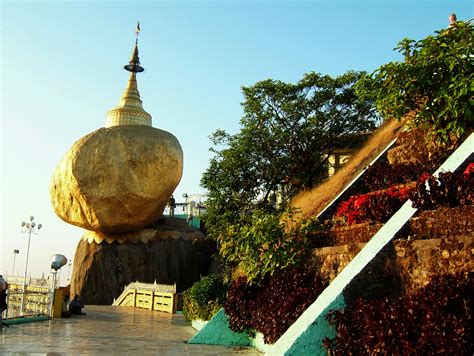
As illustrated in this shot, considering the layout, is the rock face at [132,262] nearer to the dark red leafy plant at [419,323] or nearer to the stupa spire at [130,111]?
the stupa spire at [130,111]

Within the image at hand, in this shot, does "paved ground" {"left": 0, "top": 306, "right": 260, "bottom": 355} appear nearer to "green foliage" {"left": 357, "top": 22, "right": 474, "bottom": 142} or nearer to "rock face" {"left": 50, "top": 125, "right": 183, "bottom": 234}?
"green foliage" {"left": 357, "top": 22, "right": 474, "bottom": 142}

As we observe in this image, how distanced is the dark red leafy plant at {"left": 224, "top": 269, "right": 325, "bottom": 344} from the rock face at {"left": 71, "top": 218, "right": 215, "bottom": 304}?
1834 cm

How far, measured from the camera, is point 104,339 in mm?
9859

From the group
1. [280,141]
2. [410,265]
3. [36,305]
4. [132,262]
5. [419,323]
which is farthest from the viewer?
[132,262]

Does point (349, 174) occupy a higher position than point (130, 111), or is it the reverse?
point (130, 111)

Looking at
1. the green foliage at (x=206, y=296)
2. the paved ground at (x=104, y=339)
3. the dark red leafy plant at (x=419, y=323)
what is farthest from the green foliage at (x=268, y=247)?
the dark red leafy plant at (x=419, y=323)

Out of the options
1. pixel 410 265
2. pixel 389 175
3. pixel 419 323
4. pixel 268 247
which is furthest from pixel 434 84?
pixel 419 323

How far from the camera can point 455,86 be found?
8.70 m

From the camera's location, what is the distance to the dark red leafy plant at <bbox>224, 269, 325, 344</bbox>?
702cm

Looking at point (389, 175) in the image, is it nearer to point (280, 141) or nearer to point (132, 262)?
point (280, 141)

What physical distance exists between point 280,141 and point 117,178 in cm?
904

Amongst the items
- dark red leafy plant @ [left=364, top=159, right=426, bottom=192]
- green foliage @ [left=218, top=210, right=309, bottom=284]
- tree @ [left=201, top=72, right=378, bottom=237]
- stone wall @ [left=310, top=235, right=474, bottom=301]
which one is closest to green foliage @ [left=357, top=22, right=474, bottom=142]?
dark red leafy plant @ [left=364, top=159, right=426, bottom=192]

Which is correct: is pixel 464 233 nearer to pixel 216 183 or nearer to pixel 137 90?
pixel 216 183

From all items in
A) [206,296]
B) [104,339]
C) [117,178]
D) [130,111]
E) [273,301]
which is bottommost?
[104,339]
